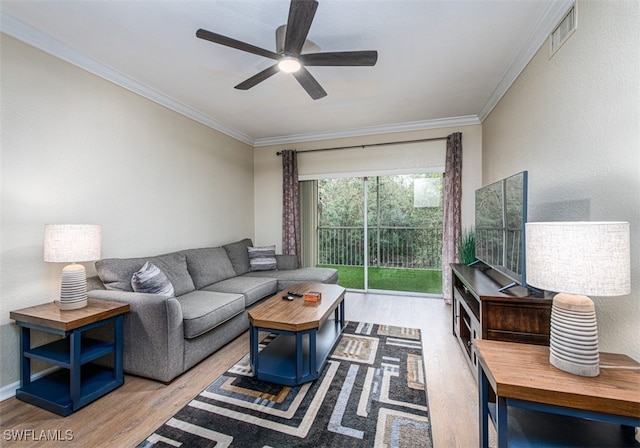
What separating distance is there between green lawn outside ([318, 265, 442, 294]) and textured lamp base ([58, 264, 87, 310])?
3.48 meters

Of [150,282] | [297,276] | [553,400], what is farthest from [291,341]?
[553,400]

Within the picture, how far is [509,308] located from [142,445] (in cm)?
228

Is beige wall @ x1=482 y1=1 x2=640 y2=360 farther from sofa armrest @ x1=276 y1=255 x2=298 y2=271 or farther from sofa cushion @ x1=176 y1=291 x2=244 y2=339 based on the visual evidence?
sofa armrest @ x1=276 y1=255 x2=298 y2=271

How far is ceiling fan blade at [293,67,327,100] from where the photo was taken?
7.28 feet

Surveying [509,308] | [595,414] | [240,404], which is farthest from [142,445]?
[509,308]

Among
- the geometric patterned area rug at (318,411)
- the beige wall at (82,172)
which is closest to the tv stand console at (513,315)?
the geometric patterned area rug at (318,411)

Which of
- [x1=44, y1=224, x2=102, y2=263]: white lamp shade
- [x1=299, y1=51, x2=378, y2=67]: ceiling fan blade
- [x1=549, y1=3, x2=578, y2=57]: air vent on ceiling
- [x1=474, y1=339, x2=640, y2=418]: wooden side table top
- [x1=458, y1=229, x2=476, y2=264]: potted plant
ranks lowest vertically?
[x1=474, y1=339, x2=640, y2=418]: wooden side table top

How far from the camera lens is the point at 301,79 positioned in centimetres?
232

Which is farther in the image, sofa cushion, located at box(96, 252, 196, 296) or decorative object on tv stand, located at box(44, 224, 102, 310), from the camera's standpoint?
sofa cushion, located at box(96, 252, 196, 296)

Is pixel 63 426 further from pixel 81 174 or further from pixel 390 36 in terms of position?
pixel 390 36

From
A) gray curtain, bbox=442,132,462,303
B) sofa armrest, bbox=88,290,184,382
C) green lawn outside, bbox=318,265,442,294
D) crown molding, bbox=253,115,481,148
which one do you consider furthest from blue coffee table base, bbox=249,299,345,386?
crown molding, bbox=253,115,481,148

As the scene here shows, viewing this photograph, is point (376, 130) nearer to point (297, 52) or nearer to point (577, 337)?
point (297, 52)

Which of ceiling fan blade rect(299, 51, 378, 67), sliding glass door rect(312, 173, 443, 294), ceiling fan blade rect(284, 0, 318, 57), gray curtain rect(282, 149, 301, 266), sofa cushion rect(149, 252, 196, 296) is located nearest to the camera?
ceiling fan blade rect(284, 0, 318, 57)

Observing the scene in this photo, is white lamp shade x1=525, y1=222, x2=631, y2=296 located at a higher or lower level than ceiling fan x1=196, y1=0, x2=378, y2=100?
lower
